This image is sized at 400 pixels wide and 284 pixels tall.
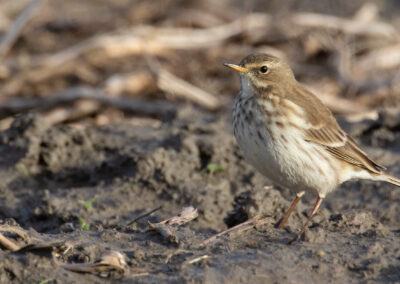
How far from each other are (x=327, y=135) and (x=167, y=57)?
5299mm

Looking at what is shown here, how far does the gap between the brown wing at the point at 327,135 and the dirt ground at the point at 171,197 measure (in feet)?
1.59

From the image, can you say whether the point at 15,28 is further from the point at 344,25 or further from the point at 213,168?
the point at 344,25

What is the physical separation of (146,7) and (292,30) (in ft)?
8.26

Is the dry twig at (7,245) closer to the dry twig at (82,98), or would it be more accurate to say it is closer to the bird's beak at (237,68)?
the bird's beak at (237,68)

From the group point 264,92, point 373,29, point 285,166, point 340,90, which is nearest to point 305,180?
point 285,166

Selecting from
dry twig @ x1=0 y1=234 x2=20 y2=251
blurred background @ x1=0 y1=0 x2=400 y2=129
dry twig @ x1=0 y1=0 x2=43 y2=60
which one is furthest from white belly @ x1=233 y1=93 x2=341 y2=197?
dry twig @ x1=0 y1=0 x2=43 y2=60

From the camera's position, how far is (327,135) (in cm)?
548

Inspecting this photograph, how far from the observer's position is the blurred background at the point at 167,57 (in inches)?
376

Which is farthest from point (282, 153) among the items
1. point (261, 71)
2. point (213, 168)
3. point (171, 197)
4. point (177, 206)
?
point (213, 168)

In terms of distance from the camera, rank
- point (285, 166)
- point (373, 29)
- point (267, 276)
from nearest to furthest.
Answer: point (267, 276), point (285, 166), point (373, 29)

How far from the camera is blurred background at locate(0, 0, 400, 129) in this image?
9.56 m

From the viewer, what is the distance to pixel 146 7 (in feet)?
37.1

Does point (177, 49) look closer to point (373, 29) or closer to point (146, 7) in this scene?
point (146, 7)

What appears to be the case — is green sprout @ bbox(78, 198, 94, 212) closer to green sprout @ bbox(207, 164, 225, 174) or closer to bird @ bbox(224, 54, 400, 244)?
green sprout @ bbox(207, 164, 225, 174)
